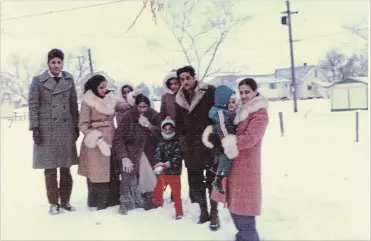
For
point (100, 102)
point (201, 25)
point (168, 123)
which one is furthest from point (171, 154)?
point (201, 25)

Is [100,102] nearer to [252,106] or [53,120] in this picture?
[53,120]

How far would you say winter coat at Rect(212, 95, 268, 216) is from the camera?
74.3 inches

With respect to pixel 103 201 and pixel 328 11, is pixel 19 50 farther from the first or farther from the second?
pixel 328 11

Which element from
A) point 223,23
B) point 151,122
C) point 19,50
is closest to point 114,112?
point 151,122

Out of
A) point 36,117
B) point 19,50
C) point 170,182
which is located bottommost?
point 170,182

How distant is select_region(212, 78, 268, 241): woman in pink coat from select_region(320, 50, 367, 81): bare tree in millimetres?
467

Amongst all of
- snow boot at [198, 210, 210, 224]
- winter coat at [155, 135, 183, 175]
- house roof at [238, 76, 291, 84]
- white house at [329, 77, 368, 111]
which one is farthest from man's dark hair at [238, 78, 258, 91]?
snow boot at [198, 210, 210, 224]

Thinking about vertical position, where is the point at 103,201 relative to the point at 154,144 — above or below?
below

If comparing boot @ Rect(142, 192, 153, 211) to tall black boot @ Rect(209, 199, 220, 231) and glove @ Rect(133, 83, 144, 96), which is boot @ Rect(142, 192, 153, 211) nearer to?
tall black boot @ Rect(209, 199, 220, 231)

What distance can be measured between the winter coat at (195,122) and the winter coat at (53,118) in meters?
0.64

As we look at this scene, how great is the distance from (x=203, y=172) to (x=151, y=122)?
0.43 metres

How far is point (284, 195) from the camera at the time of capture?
2262mm

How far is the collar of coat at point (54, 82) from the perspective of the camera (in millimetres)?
2293

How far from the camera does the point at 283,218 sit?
87.6 inches
